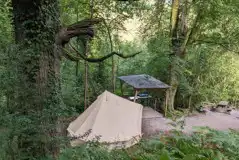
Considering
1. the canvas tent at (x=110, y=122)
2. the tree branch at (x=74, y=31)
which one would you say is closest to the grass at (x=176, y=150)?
the tree branch at (x=74, y=31)

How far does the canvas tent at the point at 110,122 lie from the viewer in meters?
8.00

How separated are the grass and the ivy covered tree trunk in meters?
0.52

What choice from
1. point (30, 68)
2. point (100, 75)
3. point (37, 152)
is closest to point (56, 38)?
point (30, 68)

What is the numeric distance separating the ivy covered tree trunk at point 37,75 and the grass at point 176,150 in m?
0.52

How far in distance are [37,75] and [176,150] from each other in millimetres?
2065

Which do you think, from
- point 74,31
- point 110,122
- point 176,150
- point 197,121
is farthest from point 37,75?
point 197,121

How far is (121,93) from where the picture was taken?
14.2m

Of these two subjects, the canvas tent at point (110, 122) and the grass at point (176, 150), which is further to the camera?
the canvas tent at point (110, 122)

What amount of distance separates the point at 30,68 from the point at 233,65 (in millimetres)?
13501

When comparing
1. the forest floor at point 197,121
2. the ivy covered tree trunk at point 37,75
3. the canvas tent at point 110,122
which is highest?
the ivy covered tree trunk at point 37,75

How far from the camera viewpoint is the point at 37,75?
142 inches

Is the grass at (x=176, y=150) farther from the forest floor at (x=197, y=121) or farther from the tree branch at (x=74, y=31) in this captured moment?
the forest floor at (x=197, y=121)

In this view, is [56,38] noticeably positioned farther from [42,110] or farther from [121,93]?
[121,93]

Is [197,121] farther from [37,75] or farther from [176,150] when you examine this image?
[37,75]
